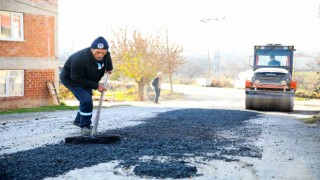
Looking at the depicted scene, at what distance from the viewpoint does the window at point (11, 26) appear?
1867 cm

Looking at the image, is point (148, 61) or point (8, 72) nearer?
point (8, 72)

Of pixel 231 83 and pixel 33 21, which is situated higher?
pixel 33 21

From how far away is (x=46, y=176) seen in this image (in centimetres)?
473

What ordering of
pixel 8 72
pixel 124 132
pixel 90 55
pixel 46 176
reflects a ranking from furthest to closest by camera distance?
1. pixel 8 72
2. pixel 124 132
3. pixel 90 55
4. pixel 46 176

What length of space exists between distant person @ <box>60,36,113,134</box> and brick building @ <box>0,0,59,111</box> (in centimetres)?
1228

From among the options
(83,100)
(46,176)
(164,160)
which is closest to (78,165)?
(46,176)

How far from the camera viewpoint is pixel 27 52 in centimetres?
1953

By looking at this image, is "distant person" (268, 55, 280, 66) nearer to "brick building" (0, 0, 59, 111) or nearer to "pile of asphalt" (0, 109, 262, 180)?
"pile of asphalt" (0, 109, 262, 180)

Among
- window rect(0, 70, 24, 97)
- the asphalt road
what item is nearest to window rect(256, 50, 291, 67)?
the asphalt road

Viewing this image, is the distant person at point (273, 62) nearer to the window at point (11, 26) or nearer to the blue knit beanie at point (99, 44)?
the blue knit beanie at point (99, 44)

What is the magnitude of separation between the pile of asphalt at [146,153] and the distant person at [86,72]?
0.95 meters

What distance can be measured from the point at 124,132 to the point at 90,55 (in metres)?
1.88

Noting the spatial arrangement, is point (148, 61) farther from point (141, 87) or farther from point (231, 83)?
point (231, 83)

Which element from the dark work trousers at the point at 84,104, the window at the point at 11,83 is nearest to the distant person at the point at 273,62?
the dark work trousers at the point at 84,104
